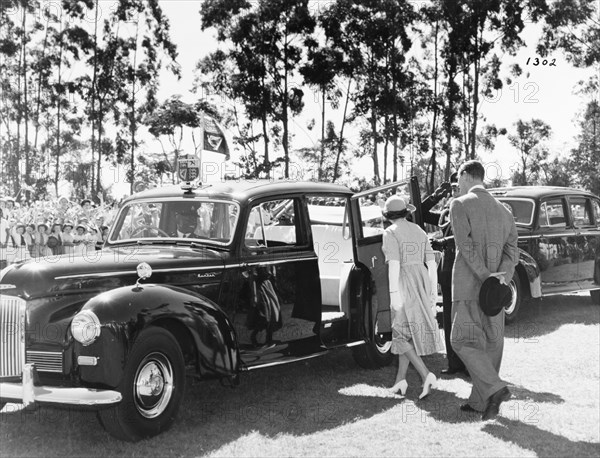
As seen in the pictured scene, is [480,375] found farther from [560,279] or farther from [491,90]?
[491,90]

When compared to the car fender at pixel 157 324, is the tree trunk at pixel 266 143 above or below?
above

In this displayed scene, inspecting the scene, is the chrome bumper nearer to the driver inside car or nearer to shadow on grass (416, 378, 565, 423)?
the driver inside car

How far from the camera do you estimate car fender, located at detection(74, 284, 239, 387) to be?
15.1 feet

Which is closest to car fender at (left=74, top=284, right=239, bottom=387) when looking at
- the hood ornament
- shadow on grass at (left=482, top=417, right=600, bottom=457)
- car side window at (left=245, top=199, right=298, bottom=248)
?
the hood ornament

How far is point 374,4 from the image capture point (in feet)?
109

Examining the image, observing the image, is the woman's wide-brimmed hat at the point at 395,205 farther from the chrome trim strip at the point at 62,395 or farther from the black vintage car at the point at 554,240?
the black vintage car at the point at 554,240

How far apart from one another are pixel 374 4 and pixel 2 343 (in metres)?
31.2

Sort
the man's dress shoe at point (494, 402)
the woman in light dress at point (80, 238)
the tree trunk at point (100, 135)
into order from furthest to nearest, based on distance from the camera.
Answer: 1. the tree trunk at point (100, 135)
2. the woman in light dress at point (80, 238)
3. the man's dress shoe at point (494, 402)

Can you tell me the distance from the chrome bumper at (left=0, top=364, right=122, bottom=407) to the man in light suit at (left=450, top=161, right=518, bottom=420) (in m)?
2.76

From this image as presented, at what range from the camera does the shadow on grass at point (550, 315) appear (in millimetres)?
9609

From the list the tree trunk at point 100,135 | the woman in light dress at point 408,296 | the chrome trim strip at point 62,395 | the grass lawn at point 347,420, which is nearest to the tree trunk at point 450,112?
the tree trunk at point 100,135

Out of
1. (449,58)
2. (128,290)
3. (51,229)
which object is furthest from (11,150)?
(128,290)

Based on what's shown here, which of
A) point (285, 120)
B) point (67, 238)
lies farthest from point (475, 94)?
point (67, 238)

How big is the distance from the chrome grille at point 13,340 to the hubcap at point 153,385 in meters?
0.84
